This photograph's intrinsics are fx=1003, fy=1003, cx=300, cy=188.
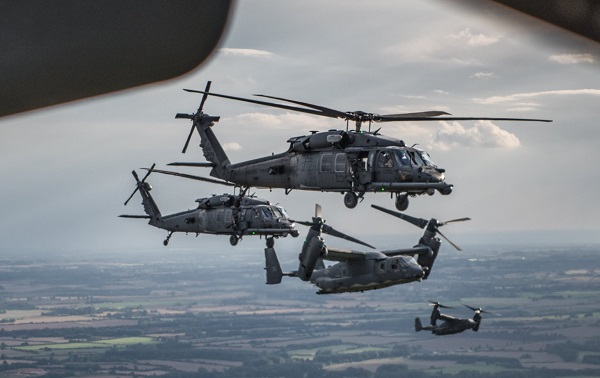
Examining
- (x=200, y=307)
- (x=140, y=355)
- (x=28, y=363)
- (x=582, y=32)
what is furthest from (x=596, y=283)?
(x=582, y=32)

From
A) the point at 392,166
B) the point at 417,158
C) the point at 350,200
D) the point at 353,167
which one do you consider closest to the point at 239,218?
the point at 353,167

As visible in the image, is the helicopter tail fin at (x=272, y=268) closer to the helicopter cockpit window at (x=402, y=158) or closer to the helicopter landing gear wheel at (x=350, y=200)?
the helicopter landing gear wheel at (x=350, y=200)

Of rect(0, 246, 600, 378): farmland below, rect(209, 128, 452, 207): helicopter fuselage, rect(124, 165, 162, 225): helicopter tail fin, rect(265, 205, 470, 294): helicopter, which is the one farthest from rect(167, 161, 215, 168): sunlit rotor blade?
rect(0, 246, 600, 378): farmland below

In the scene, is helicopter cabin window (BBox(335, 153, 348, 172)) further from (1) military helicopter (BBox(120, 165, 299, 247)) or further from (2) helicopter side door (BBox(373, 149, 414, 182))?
(1) military helicopter (BBox(120, 165, 299, 247))

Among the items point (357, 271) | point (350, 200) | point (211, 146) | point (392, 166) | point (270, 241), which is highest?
point (211, 146)

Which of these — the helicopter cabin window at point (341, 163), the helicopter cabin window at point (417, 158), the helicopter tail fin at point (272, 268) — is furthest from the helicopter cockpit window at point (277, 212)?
the helicopter cabin window at point (417, 158)

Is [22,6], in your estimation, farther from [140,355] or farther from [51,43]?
[140,355]

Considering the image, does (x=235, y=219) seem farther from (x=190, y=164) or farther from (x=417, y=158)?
(x=417, y=158)
